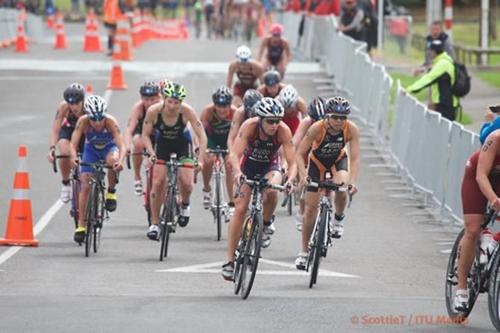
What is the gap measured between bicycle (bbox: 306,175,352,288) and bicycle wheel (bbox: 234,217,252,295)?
0.76m

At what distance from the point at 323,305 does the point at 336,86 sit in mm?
21114

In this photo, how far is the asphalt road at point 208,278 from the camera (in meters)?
12.7

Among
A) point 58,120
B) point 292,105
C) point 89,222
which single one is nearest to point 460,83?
point 292,105

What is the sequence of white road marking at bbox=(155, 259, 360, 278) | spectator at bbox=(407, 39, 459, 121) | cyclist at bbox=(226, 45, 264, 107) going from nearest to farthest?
white road marking at bbox=(155, 259, 360, 278) < spectator at bbox=(407, 39, 459, 121) < cyclist at bbox=(226, 45, 264, 107)

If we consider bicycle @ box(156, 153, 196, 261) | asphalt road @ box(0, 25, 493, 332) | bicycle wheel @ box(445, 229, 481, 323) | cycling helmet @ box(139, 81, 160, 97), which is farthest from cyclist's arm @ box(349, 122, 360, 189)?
cycling helmet @ box(139, 81, 160, 97)

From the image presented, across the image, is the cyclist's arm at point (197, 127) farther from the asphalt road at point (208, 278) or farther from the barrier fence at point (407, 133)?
the barrier fence at point (407, 133)

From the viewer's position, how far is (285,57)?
28.6 metres

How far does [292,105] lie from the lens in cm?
1992

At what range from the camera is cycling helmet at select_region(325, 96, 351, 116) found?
49.8 ft

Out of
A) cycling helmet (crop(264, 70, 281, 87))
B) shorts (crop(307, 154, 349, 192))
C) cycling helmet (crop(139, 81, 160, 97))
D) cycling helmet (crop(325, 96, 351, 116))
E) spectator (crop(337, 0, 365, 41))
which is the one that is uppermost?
cycling helmet (crop(325, 96, 351, 116))

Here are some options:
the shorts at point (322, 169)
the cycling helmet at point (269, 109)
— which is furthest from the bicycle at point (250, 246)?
the shorts at point (322, 169)

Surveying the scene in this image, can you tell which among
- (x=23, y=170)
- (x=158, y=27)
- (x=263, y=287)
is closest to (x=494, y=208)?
(x=263, y=287)

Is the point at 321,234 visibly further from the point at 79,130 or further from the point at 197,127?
the point at 79,130

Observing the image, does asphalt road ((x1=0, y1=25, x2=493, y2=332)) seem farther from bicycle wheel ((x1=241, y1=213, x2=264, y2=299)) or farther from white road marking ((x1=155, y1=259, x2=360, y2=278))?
bicycle wheel ((x1=241, y1=213, x2=264, y2=299))
